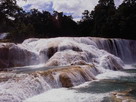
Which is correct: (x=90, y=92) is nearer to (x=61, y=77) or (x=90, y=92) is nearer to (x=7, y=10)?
(x=61, y=77)

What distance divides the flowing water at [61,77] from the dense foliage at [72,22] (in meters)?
5.50

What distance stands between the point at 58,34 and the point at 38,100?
42.4m

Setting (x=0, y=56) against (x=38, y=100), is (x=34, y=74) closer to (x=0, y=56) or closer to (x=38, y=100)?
(x=38, y=100)

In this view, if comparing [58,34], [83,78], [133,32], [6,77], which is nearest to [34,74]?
[6,77]

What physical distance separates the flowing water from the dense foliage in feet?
18.1

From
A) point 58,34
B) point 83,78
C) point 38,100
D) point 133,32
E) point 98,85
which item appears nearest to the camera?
point 38,100

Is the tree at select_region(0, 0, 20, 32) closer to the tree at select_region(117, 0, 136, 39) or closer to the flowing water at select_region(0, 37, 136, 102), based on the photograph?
the flowing water at select_region(0, 37, 136, 102)

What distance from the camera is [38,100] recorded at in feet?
37.2

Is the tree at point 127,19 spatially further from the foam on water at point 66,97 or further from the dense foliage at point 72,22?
the foam on water at point 66,97

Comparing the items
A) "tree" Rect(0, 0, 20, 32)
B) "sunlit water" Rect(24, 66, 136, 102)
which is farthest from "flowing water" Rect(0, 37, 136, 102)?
"tree" Rect(0, 0, 20, 32)

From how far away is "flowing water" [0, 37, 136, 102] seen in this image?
11703 millimetres

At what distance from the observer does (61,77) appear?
47.5 feet

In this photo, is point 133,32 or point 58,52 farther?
point 133,32

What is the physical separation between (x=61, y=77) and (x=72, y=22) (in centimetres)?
4105
